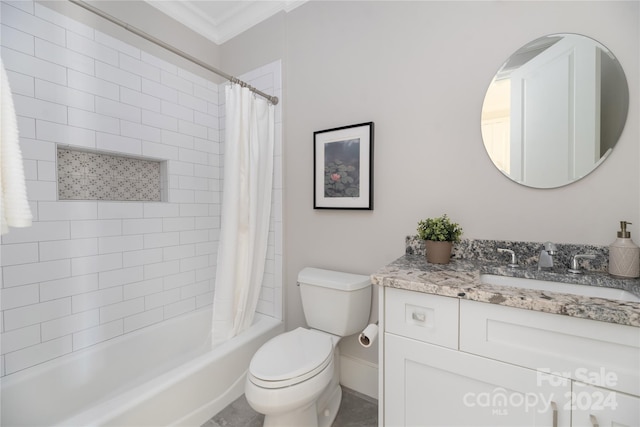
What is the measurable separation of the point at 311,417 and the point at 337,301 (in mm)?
567

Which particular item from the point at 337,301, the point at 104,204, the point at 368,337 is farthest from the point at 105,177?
the point at 368,337

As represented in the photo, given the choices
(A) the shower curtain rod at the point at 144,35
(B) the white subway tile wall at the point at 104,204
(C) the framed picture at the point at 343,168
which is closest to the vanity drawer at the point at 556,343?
(C) the framed picture at the point at 343,168

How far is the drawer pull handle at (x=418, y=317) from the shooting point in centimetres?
94

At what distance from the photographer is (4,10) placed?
1300 millimetres

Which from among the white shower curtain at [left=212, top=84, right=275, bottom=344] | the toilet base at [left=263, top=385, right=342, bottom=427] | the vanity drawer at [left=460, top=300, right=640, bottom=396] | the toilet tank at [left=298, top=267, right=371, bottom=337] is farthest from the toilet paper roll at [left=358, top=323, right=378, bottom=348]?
the white shower curtain at [left=212, top=84, right=275, bottom=344]

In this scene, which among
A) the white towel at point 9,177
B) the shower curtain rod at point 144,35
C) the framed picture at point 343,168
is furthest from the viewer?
the framed picture at point 343,168

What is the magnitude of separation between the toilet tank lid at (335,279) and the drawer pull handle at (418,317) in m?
0.53

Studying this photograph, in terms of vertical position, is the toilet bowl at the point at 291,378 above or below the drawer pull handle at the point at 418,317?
below

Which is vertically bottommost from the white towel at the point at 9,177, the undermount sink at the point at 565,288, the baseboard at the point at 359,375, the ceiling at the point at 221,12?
the baseboard at the point at 359,375

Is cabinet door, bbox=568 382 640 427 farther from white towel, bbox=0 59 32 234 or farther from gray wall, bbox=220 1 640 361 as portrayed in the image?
white towel, bbox=0 59 32 234

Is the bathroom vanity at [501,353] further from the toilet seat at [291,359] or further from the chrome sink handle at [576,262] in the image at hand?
the toilet seat at [291,359]

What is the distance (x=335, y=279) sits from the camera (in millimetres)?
1545

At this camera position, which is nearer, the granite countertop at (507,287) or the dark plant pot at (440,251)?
the granite countertop at (507,287)

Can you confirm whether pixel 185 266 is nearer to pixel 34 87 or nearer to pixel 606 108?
pixel 34 87
